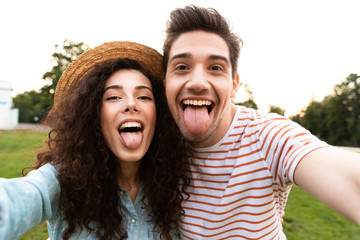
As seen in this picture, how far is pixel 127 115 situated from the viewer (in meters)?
2.16

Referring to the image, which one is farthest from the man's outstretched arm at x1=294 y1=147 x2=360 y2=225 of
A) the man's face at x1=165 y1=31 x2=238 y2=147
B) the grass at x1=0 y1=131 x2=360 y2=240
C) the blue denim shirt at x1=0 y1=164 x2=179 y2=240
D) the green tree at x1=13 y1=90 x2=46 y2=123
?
the green tree at x1=13 y1=90 x2=46 y2=123

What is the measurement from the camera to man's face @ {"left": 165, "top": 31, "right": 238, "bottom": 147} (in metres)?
2.21

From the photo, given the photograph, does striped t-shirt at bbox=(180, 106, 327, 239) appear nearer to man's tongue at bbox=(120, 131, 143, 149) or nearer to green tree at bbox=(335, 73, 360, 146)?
man's tongue at bbox=(120, 131, 143, 149)

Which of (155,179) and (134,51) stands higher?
(134,51)

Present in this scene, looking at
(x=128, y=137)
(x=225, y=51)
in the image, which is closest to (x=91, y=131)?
(x=128, y=137)

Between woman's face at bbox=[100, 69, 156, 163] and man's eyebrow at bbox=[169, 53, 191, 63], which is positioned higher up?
man's eyebrow at bbox=[169, 53, 191, 63]

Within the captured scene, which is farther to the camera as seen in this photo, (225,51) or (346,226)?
(346,226)

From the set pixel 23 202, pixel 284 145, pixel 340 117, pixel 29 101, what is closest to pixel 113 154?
pixel 23 202

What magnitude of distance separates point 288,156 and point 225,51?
1157 millimetres

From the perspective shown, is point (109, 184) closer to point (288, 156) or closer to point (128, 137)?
point (128, 137)

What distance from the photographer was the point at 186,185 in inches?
90.0

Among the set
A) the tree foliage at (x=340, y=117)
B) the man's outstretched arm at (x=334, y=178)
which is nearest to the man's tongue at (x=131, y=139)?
the man's outstretched arm at (x=334, y=178)

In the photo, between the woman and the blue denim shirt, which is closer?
the blue denim shirt

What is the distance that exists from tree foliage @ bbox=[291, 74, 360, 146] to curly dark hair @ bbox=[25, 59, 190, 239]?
47.9m
